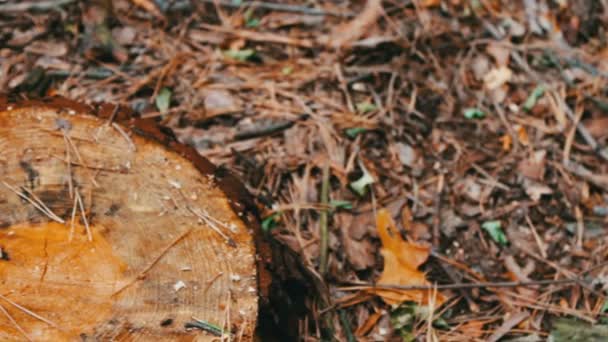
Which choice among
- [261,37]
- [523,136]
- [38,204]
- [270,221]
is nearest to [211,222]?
[38,204]

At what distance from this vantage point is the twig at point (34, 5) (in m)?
2.81

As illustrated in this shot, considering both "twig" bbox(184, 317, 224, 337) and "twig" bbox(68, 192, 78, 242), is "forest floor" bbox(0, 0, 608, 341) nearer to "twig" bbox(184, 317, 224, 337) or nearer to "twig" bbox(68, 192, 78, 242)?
"twig" bbox(184, 317, 224, 337)

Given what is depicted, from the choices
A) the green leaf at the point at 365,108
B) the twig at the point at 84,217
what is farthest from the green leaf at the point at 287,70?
the twig at the point at 84,217

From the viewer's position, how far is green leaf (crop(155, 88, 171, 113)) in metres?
2.62

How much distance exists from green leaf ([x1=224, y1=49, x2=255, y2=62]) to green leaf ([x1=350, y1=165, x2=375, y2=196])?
2.84 ft

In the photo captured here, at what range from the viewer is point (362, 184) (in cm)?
251

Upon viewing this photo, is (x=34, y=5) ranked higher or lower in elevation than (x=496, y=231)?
higher

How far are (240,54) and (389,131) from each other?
2.73 ft

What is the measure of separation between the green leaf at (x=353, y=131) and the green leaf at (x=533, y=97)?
0.91m

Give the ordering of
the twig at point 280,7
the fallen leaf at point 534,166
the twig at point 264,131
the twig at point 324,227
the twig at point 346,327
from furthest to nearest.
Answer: the twig at point 280,7 < the fallen leaf at point 534,166 < the twig at point 264,131 < the twig at point 324,227 < the twig at point 346,327

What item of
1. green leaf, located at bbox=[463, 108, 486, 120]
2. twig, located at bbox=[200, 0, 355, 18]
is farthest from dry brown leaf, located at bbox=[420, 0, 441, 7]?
green leaf, located at bbox=[463, 108, 486, 120]

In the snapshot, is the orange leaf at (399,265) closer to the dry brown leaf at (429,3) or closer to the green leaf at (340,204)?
the green leaf at (340,204)

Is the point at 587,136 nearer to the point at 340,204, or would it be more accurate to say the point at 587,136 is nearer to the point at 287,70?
the point at 340,204

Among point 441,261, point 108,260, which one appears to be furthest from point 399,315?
point 108,260
